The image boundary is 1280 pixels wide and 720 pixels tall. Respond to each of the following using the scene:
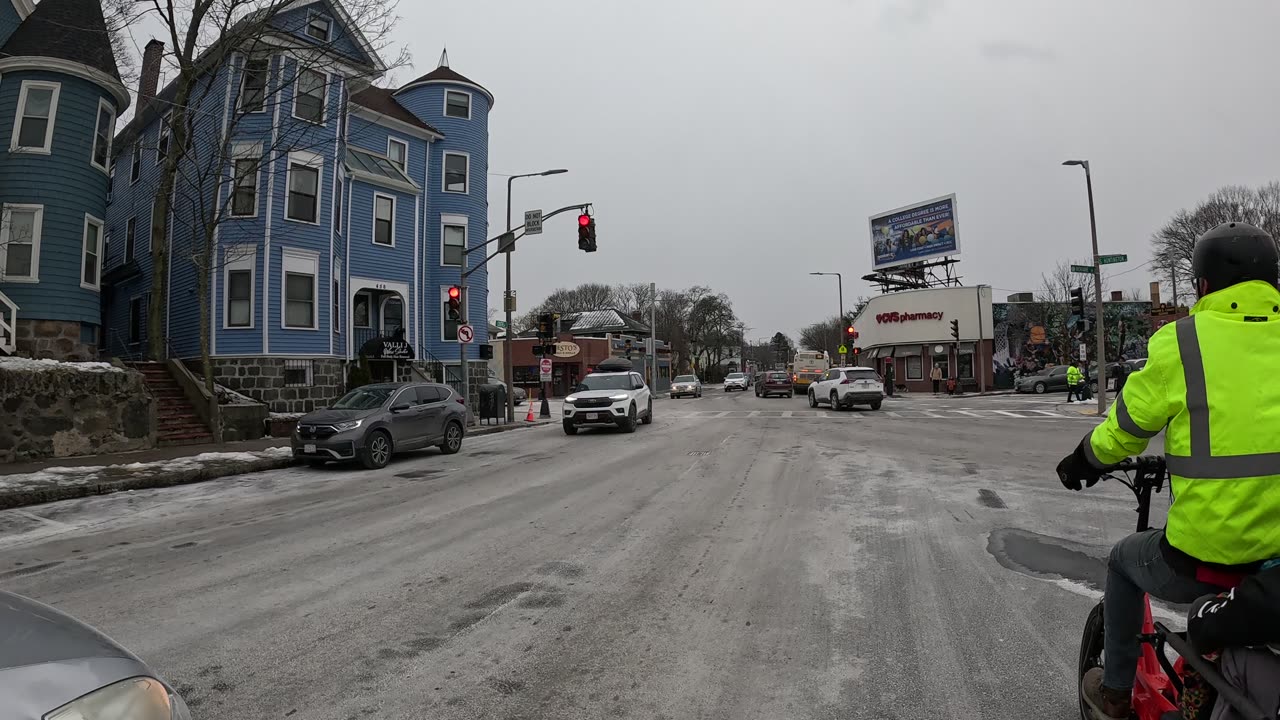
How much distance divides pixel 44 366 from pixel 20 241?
6.82m

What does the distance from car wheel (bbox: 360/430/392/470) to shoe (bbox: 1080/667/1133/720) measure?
11.9 m

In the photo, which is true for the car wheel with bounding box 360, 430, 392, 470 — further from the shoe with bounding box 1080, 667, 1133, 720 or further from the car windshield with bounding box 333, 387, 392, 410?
the shoe with bounding box 1080, 667, 1133, 720

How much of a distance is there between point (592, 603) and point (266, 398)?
1788cm

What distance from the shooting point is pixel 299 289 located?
811 inches

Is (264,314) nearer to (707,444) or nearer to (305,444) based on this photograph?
(305,444)

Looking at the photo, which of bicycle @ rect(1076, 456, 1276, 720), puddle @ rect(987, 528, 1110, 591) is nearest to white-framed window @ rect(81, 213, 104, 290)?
puddle @ rect(987, 528, 1110, 591)

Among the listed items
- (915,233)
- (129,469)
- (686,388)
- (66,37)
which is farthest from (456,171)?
(915,233)

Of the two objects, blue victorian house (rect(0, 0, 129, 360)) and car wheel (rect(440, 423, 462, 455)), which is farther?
blue victorian house (rect(0, 0, 129, 360))

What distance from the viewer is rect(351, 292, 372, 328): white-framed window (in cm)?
2442

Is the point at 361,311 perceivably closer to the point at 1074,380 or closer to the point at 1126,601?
the point at 1126,601

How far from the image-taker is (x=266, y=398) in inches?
765

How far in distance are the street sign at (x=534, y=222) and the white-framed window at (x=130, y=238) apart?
14.7 meters

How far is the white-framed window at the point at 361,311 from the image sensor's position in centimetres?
2442

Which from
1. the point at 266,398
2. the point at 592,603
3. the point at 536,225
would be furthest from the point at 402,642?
the point at 266,398
